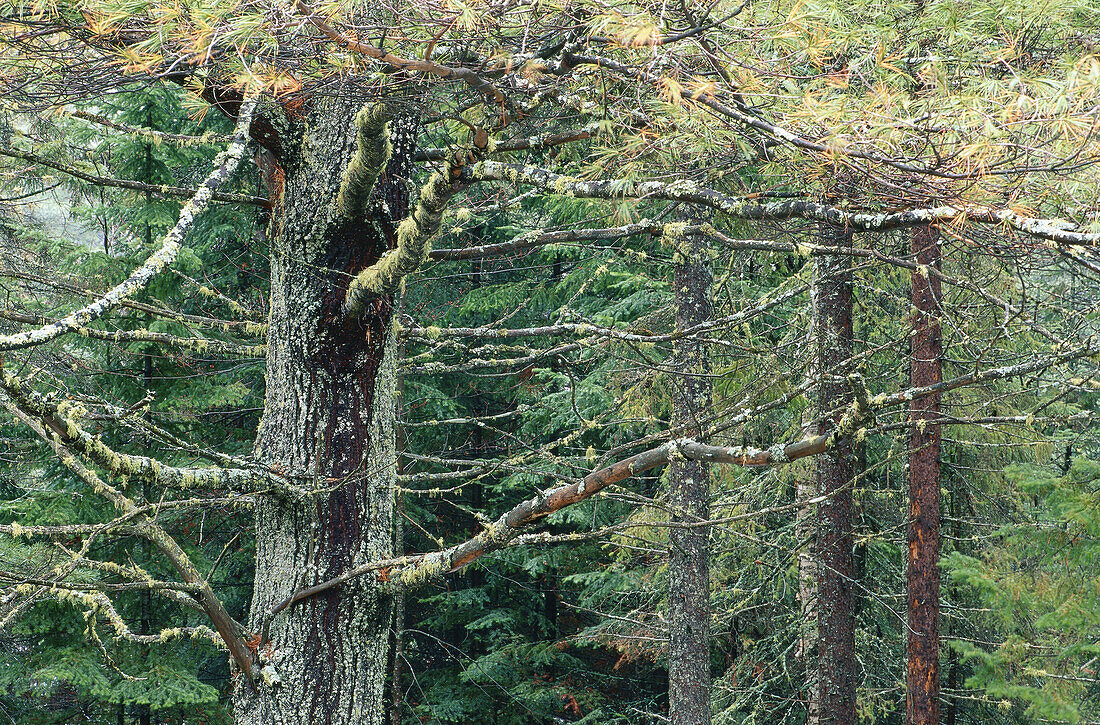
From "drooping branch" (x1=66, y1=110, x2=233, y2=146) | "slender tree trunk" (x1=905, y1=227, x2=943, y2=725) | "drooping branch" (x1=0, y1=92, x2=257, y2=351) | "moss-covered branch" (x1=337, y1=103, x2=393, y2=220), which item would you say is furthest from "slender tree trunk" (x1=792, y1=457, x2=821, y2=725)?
"drooping branch" (x1=0, y1=92, x2=257, y2=351)

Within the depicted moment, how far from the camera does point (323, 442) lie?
3648 mm


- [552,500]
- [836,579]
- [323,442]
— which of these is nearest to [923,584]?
[836,579]

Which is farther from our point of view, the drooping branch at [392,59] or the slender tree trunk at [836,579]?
the slender tree trunk at [836,579]

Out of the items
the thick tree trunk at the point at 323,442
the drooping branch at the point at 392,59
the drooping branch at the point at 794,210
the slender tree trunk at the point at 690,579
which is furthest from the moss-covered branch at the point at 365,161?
the slender tree trunk at the point at 690,579

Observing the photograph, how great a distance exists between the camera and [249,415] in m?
12.3

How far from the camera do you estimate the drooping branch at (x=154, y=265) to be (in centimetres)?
222

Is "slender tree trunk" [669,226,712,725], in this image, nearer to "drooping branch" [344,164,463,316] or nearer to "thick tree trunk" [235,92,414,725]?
"thick tree trunk" [235,92,414,725]

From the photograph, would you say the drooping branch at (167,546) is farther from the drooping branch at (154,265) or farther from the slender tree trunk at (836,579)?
the slender tree trunk at (836,579)

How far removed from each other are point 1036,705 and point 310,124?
8.09 meters

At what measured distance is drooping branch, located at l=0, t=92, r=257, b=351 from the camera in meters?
2.22

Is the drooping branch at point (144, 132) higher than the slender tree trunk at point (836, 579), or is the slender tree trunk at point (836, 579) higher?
the drooping branch at point (144, 132)

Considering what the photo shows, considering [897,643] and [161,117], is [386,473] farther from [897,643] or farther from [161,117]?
[897,643]

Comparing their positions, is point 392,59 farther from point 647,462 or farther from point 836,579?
point 836,579

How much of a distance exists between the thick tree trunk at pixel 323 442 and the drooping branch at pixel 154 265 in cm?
50
